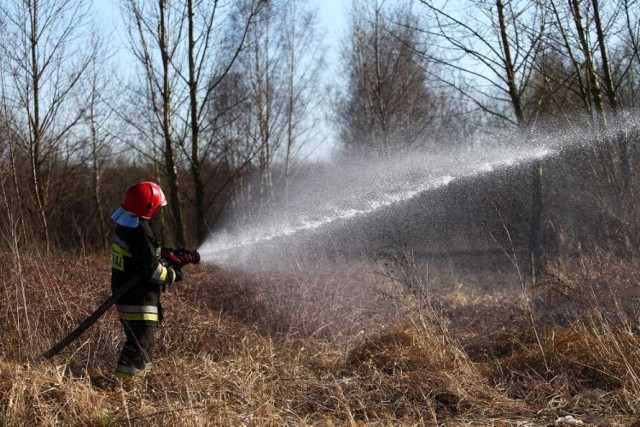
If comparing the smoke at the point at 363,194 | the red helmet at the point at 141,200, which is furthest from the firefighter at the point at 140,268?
the smoke at the point at 363,194

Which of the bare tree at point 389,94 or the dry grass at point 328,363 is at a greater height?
the bare tree at point 389,94

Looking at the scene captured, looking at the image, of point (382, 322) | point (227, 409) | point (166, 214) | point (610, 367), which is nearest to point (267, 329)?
point (382, 322)

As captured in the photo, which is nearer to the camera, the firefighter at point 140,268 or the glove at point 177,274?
the firefighter at point 140,268

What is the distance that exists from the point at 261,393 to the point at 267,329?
2679 mm

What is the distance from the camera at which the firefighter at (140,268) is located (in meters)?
4.81

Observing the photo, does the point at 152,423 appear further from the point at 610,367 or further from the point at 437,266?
the point at 437,266

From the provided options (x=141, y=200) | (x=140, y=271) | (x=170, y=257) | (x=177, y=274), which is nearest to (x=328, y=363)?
(x=177, y=274)

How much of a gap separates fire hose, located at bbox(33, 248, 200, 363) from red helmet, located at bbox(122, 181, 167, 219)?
0.39 m

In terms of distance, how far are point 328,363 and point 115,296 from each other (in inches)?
80.6

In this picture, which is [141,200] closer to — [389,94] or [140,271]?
[140,271]

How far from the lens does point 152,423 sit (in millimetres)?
3975

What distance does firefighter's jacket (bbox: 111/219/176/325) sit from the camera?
4785 mm

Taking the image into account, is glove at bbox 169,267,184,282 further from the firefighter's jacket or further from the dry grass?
the dry grass

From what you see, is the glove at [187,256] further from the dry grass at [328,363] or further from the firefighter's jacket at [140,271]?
the dry grass at [328,363]
